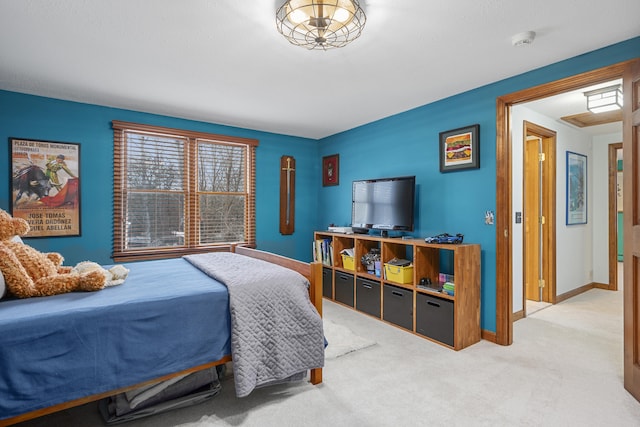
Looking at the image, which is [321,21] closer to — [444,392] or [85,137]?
[444,392]

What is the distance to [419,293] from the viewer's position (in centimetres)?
308

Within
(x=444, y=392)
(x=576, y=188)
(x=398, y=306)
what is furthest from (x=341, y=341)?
(x=576, y=188)

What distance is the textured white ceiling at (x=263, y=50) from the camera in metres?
1.89

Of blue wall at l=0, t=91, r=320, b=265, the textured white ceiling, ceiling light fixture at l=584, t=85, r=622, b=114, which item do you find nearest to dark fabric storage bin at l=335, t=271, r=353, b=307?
the textured white ceiling

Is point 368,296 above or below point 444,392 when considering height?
above

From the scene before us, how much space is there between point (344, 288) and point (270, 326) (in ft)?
7.05

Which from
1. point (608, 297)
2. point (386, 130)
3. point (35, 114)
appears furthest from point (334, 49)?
point (608, 297)

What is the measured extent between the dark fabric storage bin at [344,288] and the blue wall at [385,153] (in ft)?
3.06

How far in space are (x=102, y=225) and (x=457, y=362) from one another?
3671 mm

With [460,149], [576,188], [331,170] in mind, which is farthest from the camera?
[331,170]

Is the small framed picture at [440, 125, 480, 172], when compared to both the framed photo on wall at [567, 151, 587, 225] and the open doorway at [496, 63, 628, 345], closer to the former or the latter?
the open doorway at [496, 63, 628, 345]

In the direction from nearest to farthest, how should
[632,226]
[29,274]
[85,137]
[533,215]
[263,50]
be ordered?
[29,274], [632,226], [263,50], [85,137], [533,215]

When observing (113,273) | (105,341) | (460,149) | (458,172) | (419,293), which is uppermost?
(460,149)

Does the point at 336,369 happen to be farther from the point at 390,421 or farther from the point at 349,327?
the point at 349,327
